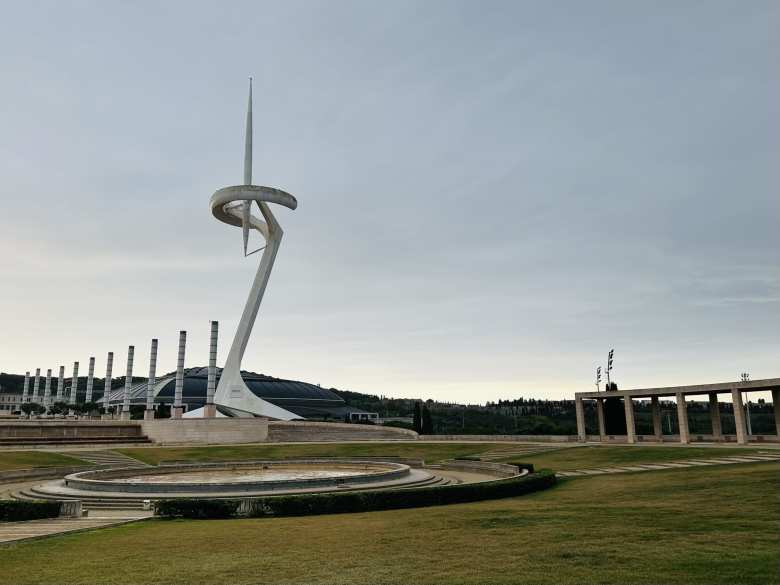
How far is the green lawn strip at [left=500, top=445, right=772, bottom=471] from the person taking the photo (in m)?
32.8

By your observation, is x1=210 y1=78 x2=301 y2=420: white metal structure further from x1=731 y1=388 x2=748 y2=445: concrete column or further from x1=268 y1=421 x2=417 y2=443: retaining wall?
x1=731 y1=388 x2=748 y2=445: concrete column

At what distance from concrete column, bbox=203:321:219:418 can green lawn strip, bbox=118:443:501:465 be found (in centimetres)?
1546

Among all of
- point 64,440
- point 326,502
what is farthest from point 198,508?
point 64,440

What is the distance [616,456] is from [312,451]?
23975mm

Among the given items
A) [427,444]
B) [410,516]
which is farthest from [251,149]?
[410,516]

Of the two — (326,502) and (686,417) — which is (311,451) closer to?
(326,502)

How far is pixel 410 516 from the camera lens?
1712cm

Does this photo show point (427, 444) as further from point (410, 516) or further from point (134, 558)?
point (134, 558)

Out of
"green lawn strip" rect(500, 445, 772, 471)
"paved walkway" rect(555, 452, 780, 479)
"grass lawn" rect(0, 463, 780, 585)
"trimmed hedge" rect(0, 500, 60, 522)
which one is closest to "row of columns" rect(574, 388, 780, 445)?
"green lawn strip" rect(500, 445, 772, 471)

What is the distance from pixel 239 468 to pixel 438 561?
26.2 metres

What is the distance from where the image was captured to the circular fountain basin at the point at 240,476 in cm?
2283

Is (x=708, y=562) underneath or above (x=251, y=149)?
underneath

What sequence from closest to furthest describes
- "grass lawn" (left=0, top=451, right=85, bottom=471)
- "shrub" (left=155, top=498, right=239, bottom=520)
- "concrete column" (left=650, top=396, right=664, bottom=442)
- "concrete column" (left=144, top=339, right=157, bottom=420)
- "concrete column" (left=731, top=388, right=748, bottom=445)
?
1. "shrub" (left=155, top=498, right=239, bottom=520)
2. "grass lawn" (left=0, top=451, right=85, bottom=471)
3. "concrete column" (left=731, top=388, right=748, bottom=445)
4. "concrete column" (left=650, top=396, right=664, bottom=442)
5. "concrete column" (left=144, top=339, right=157, bottom=420)

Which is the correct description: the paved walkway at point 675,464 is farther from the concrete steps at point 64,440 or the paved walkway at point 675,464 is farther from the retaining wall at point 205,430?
the concrete steps at point 64,440
